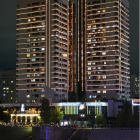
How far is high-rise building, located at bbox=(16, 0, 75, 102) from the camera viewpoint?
164750mm

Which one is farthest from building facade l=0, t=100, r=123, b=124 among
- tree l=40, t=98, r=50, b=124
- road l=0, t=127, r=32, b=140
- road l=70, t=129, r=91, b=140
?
road l=70, t=129, r=91, b=140

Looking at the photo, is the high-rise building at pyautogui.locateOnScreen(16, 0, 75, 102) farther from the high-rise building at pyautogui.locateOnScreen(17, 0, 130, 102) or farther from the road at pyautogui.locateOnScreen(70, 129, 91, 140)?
the road at pyautogui.locateOnScreen(70, 129, 91, 140)

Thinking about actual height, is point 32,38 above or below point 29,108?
above

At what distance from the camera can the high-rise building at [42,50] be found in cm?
16475

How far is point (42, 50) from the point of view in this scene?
166500 mm

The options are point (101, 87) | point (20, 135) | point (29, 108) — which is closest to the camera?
point (20, 135)

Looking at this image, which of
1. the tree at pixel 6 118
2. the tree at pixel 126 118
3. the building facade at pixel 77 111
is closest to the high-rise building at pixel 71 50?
the building facade at pixel 77 111

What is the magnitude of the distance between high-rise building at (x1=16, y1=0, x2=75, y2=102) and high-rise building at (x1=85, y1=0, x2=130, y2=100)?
1330 centimetres

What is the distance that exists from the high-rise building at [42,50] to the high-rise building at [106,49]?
13.3 m

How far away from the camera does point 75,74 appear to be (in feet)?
603

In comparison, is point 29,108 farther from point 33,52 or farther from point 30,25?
point 30,25

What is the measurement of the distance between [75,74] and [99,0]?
39591 mm

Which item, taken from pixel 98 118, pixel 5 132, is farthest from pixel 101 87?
pixel 5 132

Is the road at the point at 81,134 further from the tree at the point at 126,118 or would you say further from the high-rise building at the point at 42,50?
the high-rise building at the point at 42,50
